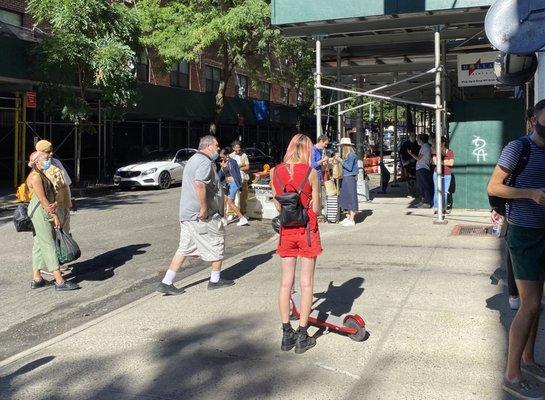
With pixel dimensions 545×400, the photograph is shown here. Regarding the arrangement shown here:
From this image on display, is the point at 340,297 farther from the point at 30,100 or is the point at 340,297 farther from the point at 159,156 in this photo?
the point at 159,156

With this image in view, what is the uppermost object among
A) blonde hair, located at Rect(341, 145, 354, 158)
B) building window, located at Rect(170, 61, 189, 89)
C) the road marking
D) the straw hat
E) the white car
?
building window, located at Rect(170, 61, 189, 89)

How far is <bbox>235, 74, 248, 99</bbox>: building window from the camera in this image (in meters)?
39.2

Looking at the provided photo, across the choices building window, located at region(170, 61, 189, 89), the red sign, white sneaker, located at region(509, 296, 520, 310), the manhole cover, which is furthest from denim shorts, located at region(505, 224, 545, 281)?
building window, located at region(170, 61, 189, 89)

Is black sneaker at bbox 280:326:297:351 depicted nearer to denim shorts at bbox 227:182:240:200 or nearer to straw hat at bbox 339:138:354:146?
straw hat at bbox 339:138:354:146

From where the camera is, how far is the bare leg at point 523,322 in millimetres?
3973

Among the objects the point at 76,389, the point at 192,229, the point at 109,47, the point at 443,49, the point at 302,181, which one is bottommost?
the point at 76,389

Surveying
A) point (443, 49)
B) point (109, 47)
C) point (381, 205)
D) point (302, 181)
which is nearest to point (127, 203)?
point (109, 47)

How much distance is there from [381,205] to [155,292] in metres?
8.82

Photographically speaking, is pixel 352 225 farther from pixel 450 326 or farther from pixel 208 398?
pixel 208 398

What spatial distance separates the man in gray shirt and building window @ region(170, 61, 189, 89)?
87.2 feet

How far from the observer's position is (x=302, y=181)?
5016 millimetres

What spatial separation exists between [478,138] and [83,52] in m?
12.3

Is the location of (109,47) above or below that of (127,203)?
above

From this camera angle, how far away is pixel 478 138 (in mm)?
13172
